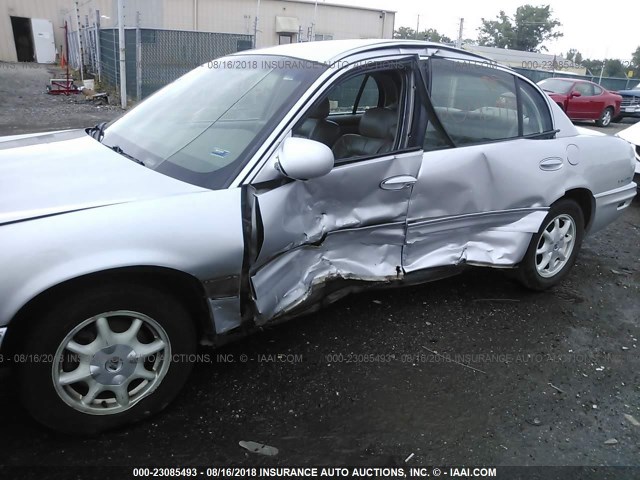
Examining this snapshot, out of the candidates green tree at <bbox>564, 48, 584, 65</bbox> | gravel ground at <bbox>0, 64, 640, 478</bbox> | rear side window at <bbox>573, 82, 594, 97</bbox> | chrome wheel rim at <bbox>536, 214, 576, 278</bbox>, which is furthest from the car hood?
green tree at <bbox>564, 48, 584, 65</bbox>

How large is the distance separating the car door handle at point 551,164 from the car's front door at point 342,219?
3.57 ft

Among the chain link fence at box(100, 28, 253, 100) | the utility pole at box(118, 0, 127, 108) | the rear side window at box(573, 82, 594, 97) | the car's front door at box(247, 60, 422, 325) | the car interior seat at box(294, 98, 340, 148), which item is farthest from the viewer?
the rear side window at box(573, 82, 594, 97)

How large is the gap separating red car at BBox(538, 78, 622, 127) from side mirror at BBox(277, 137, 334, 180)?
15334 mm

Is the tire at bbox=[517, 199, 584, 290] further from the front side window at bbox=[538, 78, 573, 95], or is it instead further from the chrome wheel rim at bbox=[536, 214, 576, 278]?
the front side window at bbox=[538, 78, 573, 95]

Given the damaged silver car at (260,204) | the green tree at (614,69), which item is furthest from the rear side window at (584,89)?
the green tree at (614,69)

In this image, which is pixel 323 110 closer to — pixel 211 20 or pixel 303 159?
pixel 303 159

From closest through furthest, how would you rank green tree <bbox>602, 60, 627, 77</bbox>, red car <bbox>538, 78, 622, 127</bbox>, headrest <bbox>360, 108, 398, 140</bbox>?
1. headrest <bbox>360, 108, 398, 140</bbox>
2. red car <bbox>538, 78, 622, 127</bbox>
3. green tree <bbox>602, 60, 627, 77</bbox>

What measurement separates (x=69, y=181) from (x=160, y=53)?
12054mm

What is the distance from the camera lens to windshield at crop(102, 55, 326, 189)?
260 cm

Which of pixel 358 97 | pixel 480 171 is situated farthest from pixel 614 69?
pixel 480 171

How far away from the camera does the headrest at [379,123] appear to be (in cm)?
321

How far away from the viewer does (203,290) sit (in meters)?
2.40

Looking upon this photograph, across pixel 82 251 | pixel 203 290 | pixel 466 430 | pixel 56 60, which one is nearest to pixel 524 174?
pixel 466 430

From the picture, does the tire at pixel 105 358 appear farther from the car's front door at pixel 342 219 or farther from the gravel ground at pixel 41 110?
Result: the gravel ground at pixel 41 110
